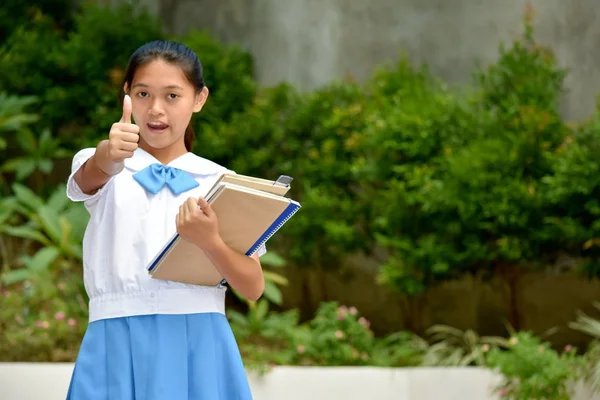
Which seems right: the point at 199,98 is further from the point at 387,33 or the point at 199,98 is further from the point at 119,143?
the point at 387,33

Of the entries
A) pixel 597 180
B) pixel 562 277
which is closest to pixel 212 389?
pixel 597 180

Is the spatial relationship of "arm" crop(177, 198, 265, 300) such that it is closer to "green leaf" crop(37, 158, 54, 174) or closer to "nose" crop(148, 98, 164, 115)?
"nose" crop(148, 98, 164, 115)

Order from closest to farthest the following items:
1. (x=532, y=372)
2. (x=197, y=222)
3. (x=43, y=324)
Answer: (x=197, y=222)
(x=532, y=372)
(x=43, y=324)

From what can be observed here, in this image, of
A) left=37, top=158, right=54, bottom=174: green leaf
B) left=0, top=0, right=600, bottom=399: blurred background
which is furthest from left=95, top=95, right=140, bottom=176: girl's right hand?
left=37, top=158, right=54, bottom=174: green leaf

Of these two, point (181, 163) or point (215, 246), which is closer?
point (215, 246)

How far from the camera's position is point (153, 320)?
1.97m

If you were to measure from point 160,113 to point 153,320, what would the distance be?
0.42 metres

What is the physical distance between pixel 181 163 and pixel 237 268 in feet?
0.94

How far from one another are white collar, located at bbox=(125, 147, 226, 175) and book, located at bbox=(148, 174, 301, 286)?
0.21m

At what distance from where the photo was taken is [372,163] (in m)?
6.78

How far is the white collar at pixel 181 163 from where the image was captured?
2.06 metres

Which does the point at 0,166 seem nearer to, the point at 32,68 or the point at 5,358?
the point at 32,68

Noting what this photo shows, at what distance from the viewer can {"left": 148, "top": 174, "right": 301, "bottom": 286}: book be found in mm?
1838

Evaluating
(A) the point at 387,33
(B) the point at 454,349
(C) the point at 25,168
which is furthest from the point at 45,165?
(B) the point at 454,349
